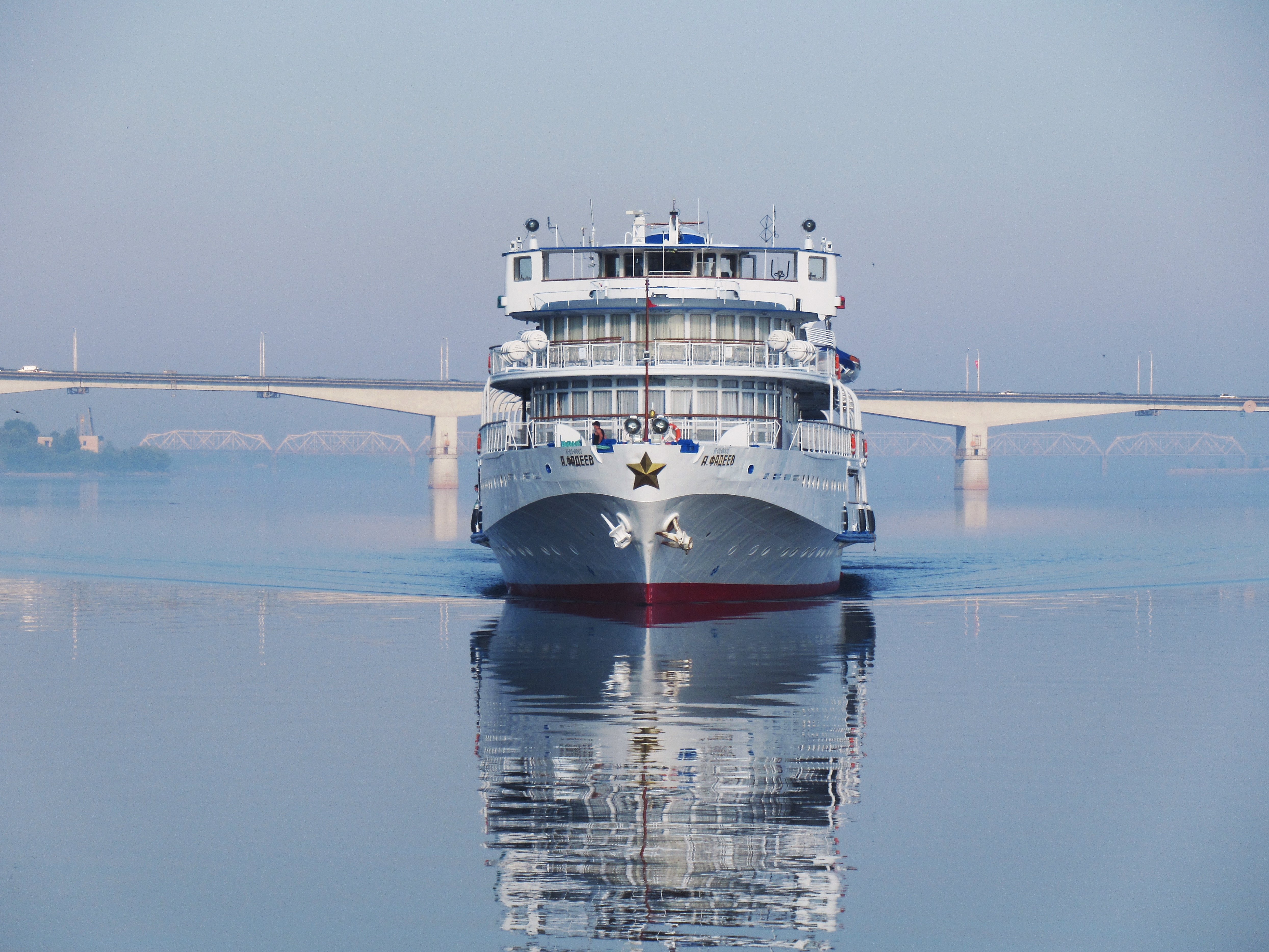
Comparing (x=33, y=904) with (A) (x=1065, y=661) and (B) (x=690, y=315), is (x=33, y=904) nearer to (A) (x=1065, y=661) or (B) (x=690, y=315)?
(A) (x=1065, y=661)

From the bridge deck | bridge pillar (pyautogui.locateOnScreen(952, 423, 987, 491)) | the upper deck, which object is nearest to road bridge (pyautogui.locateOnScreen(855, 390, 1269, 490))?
bridge pillar (pyautogui.locateOnScreen(952, 423, 987, 491))

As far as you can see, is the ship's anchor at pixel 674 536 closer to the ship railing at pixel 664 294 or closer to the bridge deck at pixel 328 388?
the ship railing at pixel 664 294

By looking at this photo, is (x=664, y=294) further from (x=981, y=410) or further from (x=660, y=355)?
(x=981, y=410)

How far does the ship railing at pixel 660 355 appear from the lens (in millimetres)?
42062

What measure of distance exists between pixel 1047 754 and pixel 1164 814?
3.35 metres

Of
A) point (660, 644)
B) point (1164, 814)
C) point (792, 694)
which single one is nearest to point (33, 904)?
point (1164, 814)

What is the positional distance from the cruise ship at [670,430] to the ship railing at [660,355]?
8 cm

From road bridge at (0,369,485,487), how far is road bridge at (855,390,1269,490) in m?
54.0

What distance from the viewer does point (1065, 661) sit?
1176 inches

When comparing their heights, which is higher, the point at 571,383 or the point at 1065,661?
the point at 571,383

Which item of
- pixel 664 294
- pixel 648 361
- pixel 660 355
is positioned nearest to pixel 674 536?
pixel 648 361

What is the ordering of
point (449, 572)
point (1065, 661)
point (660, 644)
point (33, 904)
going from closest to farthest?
point (33, 904), point (1065, 661), point (660, 644), point (449, 572)

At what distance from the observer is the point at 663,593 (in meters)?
39.0

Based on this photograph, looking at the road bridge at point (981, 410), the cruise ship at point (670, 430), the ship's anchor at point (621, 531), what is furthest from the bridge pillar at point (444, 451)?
the ship's anchor at point (621, 531)
